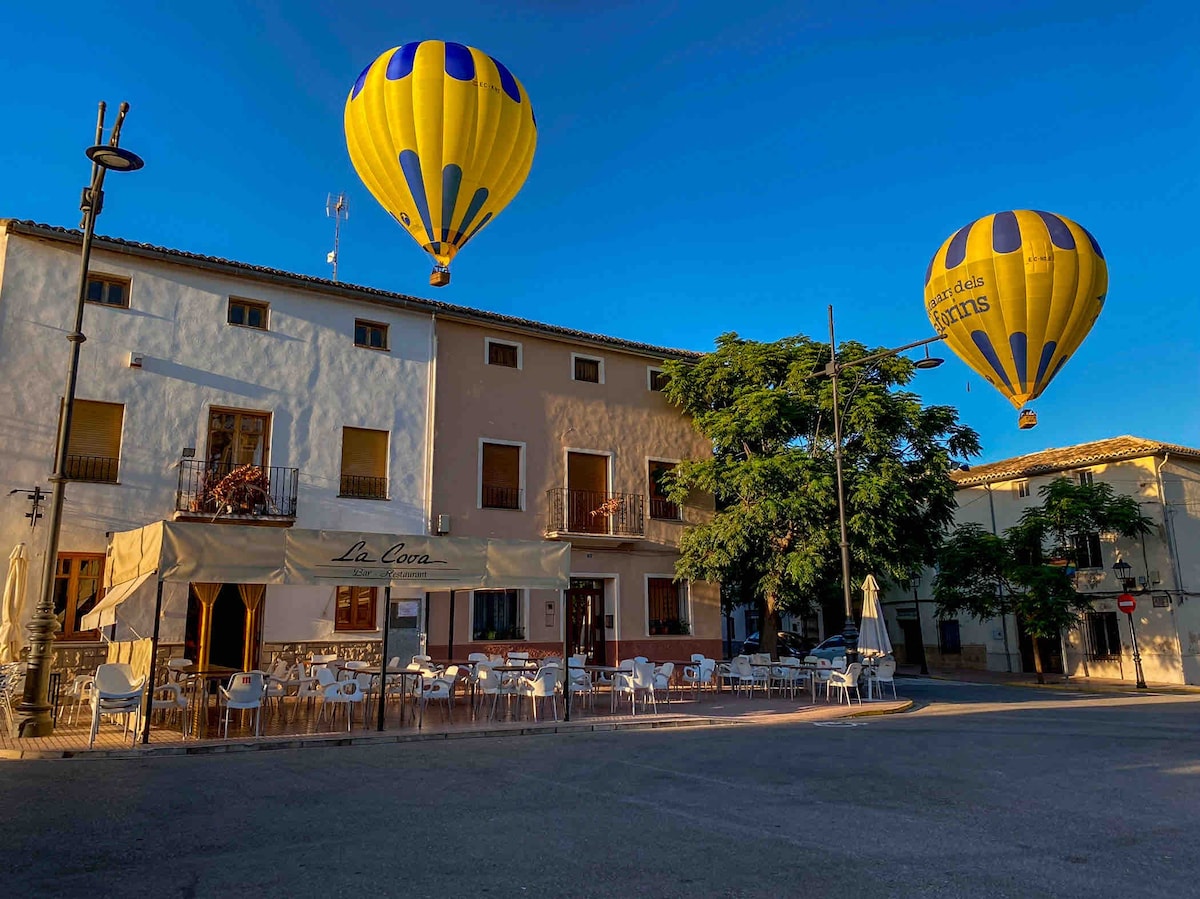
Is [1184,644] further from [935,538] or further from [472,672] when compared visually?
[472,672]

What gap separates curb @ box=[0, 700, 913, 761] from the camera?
10.1 metres

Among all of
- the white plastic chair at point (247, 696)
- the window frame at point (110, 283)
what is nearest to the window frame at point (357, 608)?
the white plastic chair at point (247, 696)

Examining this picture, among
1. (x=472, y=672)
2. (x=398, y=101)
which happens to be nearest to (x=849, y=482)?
(x=472, y=672)

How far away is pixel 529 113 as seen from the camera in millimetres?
15055

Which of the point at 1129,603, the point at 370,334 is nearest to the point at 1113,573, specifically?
the point at 1129,603

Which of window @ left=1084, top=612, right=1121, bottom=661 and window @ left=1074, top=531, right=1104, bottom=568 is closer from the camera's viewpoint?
window @ left=1084, top=612, right=1121, bottom=661

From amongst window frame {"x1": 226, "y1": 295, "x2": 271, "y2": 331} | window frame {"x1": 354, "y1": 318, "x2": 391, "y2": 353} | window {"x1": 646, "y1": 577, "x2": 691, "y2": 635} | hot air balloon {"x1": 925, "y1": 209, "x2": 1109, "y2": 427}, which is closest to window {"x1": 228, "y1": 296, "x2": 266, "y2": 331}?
window frame {"x1": 226, "y1": 295, "x2": 271, "y2": 331}

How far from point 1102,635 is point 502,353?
22.4m

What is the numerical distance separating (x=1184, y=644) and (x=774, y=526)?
616 inches

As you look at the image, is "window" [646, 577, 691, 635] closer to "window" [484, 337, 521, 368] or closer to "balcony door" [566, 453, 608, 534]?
"balcony door" [566, 453, 608, 534]

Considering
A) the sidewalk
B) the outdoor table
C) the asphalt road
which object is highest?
the outdoor table

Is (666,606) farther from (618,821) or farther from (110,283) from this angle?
(618,821)

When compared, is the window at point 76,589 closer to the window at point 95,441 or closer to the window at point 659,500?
the window at point 95,441

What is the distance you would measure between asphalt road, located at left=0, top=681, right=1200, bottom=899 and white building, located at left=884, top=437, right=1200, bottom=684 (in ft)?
64.3
